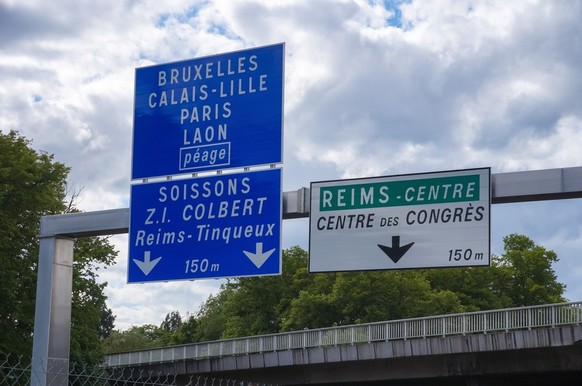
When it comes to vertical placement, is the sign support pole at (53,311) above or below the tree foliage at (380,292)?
below

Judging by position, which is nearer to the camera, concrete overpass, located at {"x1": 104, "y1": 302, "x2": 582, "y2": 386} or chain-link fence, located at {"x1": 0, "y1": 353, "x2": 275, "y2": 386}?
chain-link fence, located at {"x1": 0, "y1": 353, "x2": 275, "y2": 386}

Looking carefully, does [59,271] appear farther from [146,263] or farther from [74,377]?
[74,377]

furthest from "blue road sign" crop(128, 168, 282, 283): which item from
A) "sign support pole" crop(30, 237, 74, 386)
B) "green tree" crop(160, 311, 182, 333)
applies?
"green tree" crop(160, 311, 182, 333)

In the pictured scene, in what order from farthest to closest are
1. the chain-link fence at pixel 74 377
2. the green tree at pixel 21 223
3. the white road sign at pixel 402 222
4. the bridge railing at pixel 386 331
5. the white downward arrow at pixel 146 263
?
the bridge railing at pixel 386 331, the green tree at pixel 21 223, the white downward arrow at pixel 146 263, the chain-link fence at pixel 74 377, the white road sign at pixel 402 222

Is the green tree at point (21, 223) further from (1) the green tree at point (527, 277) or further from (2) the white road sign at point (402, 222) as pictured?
(1) the green tree at point (527, 277)

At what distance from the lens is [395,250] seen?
1308 cm

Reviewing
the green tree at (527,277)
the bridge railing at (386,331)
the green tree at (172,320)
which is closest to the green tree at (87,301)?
the bridge railing at (386,331)

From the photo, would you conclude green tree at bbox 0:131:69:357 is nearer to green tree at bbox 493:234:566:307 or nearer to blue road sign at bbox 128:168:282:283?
blue road sign at bbox 128:168:282:283

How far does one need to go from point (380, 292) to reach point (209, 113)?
187 ft

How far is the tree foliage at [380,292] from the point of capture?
70.2 metres

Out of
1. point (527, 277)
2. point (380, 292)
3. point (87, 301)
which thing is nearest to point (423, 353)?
point (87, 301)

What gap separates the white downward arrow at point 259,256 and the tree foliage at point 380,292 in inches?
2195

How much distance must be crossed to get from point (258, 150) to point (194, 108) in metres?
1.06

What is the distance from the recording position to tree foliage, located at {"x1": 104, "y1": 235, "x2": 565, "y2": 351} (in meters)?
70.2
